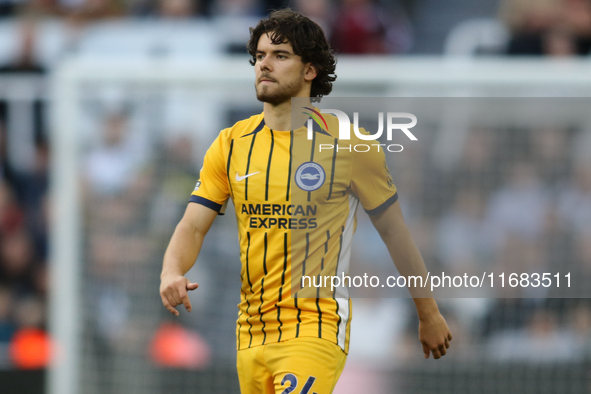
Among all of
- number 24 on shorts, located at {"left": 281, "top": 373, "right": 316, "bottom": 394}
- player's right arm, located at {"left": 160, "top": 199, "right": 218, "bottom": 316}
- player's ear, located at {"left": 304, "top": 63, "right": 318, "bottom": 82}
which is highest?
player's ear, located at {"left": 304, "top": 63, "right": 318, "bottom": 82}

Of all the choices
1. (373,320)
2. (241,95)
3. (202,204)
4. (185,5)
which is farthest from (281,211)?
(185,5)

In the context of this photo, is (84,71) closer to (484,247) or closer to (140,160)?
(140,160)

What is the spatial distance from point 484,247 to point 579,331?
99 cm

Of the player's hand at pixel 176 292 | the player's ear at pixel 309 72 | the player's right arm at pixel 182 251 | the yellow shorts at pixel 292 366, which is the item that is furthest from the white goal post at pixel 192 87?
the player's hand at pixel 176 292

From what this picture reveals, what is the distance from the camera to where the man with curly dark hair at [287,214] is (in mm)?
3205

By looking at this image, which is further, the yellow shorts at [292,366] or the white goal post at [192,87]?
the white goal post at [192,87]

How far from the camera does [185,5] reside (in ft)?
25.2

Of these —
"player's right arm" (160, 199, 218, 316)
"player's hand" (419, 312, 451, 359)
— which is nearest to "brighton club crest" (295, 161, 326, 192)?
"player's right arm" (160, 199, 218, 316)

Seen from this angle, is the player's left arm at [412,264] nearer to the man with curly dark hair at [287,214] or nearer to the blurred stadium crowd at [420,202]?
the man with curly dark hair at [287,214]

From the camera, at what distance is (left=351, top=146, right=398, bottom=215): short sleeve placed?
331 centimetres

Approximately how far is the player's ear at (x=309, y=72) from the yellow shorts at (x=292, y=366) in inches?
45.3

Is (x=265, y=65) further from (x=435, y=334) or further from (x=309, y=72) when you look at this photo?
(x=435, y=334)

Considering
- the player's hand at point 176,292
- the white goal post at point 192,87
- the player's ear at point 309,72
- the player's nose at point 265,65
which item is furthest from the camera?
the white goal post at point 192,87

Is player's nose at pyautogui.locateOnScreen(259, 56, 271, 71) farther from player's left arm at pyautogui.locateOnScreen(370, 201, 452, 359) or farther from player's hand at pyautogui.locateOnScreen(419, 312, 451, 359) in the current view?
player's hand at pyautogui.locateOnScreen(419, 312, 451, 359)
